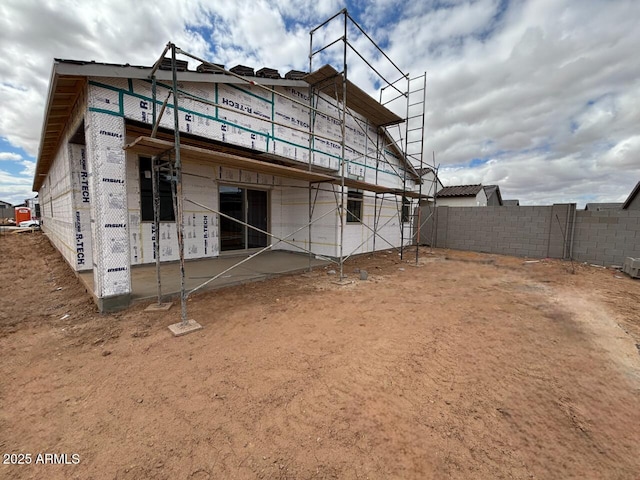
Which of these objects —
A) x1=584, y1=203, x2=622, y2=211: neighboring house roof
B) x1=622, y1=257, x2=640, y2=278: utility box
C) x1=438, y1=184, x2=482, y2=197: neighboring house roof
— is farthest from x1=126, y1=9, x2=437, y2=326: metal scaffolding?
x1=584, y1=203, x2=622, y2=211: neighboring house roof

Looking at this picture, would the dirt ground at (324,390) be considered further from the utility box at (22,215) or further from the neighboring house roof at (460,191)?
the utility box at (22,215)

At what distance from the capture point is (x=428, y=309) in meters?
4.56

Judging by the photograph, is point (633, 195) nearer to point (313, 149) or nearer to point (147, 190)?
point (313, 149)

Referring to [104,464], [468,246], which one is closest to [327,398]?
[104,464]

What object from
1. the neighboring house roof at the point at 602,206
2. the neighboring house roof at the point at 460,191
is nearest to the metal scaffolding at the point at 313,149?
the neighboring house roof at the point at 460,191

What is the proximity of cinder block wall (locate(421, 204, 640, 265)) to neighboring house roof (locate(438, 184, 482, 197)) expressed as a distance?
8.35 meters

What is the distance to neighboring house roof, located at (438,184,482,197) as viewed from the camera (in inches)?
758

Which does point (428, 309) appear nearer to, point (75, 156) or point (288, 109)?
point (288, 109)

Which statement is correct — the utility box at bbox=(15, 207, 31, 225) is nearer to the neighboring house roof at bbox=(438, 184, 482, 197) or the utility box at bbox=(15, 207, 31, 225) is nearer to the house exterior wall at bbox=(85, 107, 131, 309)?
the house exterior wall at bbox=(85, 107, 131, 309)

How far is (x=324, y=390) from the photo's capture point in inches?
96.1

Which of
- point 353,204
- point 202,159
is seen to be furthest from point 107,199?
point 353,204

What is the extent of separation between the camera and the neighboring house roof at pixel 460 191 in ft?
63.2

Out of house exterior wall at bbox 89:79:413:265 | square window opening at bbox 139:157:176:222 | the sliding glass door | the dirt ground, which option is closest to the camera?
the dirt ground

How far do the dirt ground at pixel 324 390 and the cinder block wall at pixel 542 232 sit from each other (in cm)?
516
